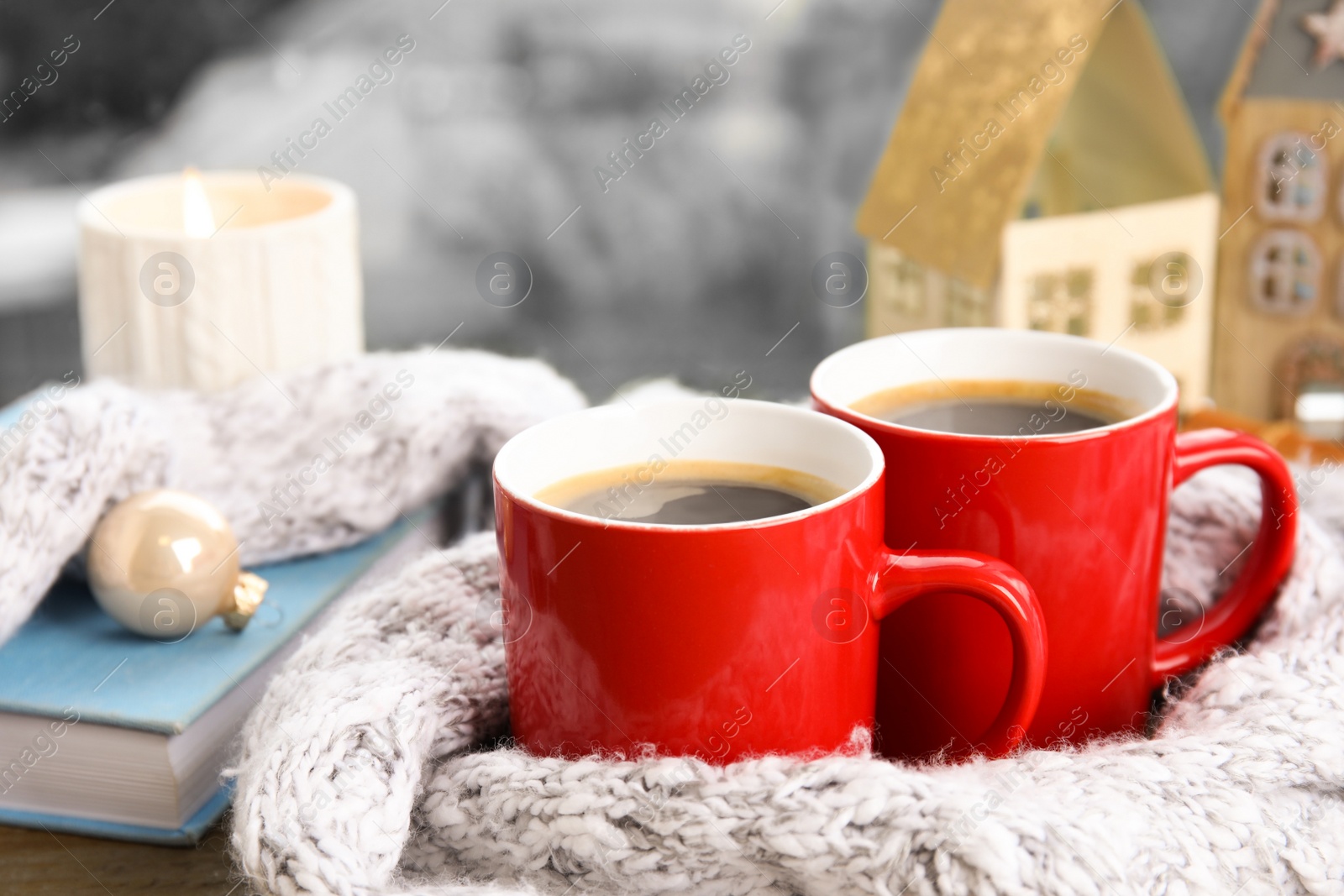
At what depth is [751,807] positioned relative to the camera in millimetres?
373

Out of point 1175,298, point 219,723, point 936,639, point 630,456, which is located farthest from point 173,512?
point 1175,298

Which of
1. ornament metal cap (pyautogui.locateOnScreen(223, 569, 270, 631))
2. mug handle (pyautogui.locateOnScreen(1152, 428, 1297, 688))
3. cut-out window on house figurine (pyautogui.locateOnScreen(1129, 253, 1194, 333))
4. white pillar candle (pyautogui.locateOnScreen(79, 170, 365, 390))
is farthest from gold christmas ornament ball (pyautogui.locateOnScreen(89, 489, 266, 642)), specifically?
cut-out window on house figurine (pyautogui.locateOnScreen(1129, 253, 1194, 333))

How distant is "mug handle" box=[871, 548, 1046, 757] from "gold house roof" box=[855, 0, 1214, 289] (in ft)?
1.09

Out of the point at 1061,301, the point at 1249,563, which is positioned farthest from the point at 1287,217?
the point at 1249,563

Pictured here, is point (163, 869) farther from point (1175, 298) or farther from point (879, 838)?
point (1175, 298)

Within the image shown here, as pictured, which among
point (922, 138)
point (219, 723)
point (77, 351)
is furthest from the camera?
point (77, 351)

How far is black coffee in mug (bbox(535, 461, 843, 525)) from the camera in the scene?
43 cm

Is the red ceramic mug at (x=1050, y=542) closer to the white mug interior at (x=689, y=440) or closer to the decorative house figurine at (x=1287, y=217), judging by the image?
the white mug interior at (x=689, y=440)

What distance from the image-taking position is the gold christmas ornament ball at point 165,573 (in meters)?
0.53

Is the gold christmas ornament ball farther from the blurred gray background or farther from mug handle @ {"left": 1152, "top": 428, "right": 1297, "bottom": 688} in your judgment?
the blurred gray background

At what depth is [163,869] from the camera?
463 millimetres

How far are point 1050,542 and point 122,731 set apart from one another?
0.34 m

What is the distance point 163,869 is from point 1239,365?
0.68 m

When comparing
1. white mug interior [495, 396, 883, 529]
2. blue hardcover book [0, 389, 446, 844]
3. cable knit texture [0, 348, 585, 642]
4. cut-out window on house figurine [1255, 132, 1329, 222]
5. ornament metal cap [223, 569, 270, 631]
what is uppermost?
cut-out window on house figurine [1255, 132, 1329, 222]
